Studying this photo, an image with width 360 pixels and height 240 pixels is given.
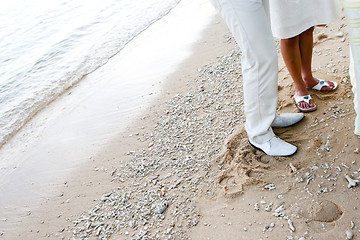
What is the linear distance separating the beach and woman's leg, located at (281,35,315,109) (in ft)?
0.50

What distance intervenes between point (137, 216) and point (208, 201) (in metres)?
0.53

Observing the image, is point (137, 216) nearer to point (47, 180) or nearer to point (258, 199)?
point (258, 199)

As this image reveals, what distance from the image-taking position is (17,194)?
3096 mm

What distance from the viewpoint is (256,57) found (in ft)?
6.50

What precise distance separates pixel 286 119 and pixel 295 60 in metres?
0.48

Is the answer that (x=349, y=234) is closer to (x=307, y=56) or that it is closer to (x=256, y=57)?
(x=256, y=57)

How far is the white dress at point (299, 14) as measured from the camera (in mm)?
2285

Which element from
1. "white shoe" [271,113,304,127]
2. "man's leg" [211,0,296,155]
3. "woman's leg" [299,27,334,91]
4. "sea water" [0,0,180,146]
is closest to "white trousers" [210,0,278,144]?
"man's leg" [211,0,296,155]

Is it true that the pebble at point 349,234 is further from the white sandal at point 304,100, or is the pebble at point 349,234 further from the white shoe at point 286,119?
the white sandal at point 304,100

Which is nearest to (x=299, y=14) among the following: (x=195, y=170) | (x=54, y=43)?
(x=195, y=170)

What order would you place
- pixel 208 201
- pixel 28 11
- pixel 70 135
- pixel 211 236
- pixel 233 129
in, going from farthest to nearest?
pixel 28 11 → pixel 70 135 → pixel 233 129 → pixel 208 201 → pixel 211 236

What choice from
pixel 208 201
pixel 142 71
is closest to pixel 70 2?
pixel 142 71

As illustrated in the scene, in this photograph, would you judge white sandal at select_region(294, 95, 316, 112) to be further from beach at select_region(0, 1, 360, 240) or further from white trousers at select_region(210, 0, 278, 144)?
white trousers at select_region(210, 0, 278, 144)

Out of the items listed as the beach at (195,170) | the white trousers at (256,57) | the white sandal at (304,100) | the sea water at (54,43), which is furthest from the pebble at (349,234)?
the sea water at (54,43)
